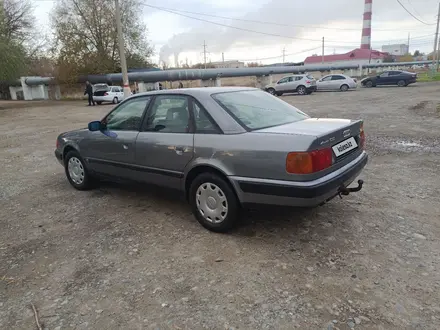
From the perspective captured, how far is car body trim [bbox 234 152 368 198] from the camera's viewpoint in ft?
9.78

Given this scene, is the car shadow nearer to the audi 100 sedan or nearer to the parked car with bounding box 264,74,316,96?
the audi 100 sedan

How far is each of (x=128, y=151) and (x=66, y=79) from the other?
33.9 m

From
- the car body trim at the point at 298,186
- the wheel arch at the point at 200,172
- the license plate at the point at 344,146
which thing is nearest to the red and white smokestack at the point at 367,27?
the license plate at the point at 344,146

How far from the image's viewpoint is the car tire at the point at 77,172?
5.12 m

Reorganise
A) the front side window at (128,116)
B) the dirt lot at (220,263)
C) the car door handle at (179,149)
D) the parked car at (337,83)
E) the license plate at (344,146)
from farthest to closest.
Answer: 1. the parked car at (337,83)
2. the front side window at (128,116)
3. the car door handle at (179,149)
4. the license plate at (344,146)
5. the dirt lot at (220,263)

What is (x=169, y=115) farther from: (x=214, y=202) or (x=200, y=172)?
(x=214, y=202)

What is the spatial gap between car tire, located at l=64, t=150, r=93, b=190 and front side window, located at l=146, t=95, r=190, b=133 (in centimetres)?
163

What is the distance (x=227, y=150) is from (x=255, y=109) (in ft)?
2.49

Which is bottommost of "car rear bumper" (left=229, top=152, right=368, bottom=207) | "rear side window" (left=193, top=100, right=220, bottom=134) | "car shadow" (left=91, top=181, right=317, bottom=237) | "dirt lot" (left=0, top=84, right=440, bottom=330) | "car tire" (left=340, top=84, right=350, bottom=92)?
"dirt lot" (left=0, top=84, right=440, bottom=330)

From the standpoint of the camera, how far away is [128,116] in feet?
14.6

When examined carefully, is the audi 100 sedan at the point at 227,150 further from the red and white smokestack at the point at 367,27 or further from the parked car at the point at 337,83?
the red and white smokestack at the point at 367,27

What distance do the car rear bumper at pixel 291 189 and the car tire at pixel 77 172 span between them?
2793 millimetres

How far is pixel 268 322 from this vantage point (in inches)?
92.1

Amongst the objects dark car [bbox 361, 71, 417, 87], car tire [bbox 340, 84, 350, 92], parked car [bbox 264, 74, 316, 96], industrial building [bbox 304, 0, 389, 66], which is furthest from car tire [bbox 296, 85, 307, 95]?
industrial building [bbox 304, 0, 389, 66]
